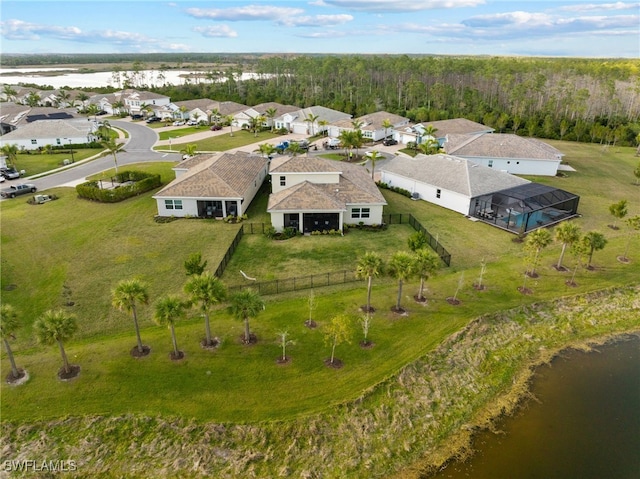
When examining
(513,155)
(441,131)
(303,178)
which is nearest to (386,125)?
(441,131)

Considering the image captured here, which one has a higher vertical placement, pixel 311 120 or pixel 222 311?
pixel 311 120

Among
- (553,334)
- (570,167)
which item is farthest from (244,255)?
(570,167)

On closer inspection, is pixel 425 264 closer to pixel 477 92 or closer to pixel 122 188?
pixel 122 188

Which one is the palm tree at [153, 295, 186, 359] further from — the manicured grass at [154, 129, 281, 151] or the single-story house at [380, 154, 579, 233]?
the manicured grass at [154, 129, 281, 151]

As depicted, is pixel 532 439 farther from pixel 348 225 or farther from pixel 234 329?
pixel 348 225

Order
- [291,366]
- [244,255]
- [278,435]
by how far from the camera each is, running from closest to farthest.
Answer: [278,435], [291,366], [244,255]

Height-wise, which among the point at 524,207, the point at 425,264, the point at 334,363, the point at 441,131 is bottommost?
the point at 334,363
